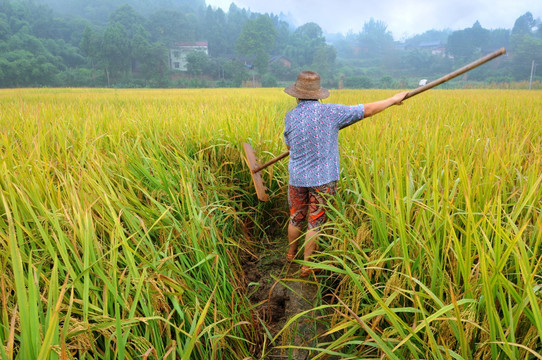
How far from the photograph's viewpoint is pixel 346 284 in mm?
1561

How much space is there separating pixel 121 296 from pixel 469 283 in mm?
1131

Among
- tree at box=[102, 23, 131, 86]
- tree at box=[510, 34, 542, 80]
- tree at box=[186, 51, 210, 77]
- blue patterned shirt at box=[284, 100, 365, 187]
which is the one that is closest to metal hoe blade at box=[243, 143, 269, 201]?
blue patterned shirt at box=[284, 100, 365, 187]

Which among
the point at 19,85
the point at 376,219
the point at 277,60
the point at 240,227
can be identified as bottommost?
the point at 240,227

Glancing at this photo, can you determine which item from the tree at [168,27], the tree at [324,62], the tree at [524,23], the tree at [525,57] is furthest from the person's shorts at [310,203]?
the tree at [524,23]

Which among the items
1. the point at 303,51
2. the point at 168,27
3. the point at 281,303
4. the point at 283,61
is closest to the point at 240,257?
the point at 281,303

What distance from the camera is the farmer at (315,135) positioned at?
73.9 inches

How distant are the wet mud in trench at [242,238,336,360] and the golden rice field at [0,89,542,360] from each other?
0.15ft

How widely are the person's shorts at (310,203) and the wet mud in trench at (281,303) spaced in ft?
1.01

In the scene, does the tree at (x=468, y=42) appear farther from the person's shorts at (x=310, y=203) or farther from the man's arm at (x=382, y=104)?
the person's shorts at (x=310, y=203)

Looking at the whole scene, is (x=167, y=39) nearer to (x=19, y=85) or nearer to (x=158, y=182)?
(x=19, y=85)

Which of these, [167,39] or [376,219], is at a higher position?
[167,39]

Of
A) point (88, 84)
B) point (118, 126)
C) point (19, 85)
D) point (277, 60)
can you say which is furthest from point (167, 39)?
point (118, 126)

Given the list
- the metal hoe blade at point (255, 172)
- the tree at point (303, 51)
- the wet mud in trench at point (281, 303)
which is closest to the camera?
the wet mud in trench at point (281, 303)

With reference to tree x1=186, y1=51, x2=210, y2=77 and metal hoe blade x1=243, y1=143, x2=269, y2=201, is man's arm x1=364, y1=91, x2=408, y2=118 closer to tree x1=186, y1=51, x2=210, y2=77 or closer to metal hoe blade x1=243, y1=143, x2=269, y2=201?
metal hoe blade x1=243, y1=143, x2=269, y2=201
